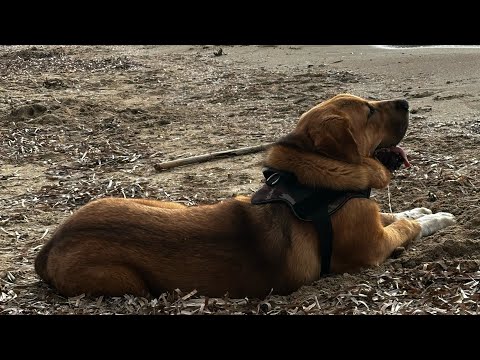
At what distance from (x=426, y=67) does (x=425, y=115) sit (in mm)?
3451

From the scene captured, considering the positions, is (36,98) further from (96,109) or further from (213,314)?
(213,314)

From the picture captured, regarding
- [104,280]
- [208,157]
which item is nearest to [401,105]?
[104,280]

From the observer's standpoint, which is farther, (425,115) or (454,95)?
(454,95)

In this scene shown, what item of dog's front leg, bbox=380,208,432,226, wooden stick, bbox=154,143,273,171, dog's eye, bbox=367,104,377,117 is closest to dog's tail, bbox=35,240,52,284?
dog's eye, bbox=367,104,377,117

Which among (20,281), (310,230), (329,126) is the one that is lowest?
(20,281)

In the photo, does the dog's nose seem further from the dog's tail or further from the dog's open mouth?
the dog's tail

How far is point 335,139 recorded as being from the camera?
596 cm

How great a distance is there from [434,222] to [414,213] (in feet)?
1.06

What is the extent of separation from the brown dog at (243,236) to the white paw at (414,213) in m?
0.47

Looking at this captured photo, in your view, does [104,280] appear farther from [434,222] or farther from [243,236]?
[434,222]

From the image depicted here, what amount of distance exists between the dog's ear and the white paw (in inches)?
39.8

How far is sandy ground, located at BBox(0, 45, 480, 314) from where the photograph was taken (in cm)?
538

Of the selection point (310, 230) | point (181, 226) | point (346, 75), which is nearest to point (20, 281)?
point (181, 226)

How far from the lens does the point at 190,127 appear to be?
1111 cm
